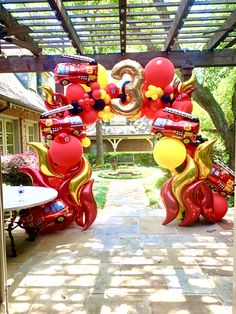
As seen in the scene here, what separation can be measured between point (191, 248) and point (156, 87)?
2811 millimetres

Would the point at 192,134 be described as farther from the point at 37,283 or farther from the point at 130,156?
the point at 130,156

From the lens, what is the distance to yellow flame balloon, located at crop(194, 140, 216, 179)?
517 centimetres

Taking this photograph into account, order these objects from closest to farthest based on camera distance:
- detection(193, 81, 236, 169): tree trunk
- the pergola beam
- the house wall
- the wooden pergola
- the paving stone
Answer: the wooden pergola, the pergola beam, the paving stone, detection(193, 81, 236, 169): tree trunk, the house wall

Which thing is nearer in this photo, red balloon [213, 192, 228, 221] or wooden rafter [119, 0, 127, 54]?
wooden rafter [119, 0, 127, 54]

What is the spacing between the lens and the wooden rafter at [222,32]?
392 cm

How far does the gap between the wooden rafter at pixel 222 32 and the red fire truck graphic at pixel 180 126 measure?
1.25 m

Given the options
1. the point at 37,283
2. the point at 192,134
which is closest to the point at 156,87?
the point at 192,134

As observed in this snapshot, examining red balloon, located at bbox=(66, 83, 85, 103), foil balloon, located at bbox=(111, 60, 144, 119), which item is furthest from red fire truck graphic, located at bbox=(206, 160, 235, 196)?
red balloon, located at bbox=(66, 83, 85, 103)

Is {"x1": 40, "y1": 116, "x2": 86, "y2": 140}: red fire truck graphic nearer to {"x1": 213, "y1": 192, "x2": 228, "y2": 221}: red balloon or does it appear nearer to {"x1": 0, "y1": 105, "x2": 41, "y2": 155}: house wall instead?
{"x1": 213, "y1": 192, "x2": 228, "y2": 221}: red balloon

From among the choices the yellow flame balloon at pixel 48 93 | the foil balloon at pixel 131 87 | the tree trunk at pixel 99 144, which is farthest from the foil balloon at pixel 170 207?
the tree trunk at pixel 99 144

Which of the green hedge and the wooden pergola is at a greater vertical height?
the wooden pergola

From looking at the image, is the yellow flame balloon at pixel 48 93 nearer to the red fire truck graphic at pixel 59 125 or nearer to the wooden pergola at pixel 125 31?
the wooden pergola at pixel 125 31

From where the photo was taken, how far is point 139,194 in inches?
356

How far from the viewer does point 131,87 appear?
16.5 ft
